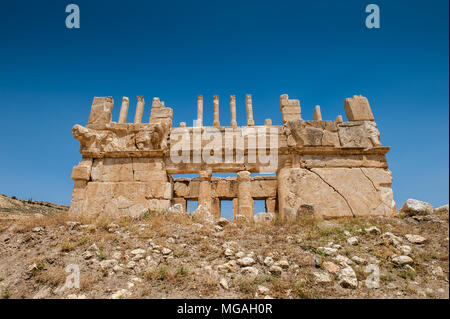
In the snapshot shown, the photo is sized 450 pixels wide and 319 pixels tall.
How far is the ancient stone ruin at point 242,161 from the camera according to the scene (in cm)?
771

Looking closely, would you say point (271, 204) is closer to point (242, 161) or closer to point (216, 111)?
point (242, 161)

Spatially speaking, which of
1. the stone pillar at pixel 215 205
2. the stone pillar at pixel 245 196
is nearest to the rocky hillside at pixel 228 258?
the stone pillar at pixel 245 196

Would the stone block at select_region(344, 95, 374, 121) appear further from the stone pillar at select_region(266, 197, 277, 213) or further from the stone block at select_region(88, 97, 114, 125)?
the stone block at select_region(88, 97, 114, 125)

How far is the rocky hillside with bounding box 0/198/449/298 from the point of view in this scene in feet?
13.0

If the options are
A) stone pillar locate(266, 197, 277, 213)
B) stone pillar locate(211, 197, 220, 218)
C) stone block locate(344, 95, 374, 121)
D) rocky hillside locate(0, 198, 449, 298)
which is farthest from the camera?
stone pillar locate(211, 197, 220, 218)

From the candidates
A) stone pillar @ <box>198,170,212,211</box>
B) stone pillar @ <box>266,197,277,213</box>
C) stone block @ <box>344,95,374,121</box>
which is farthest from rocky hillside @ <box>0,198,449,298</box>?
stone block @ <box>344,95,374,121</box>

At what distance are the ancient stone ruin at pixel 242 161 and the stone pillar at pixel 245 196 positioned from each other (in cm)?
3

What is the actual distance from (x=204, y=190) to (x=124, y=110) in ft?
14.1

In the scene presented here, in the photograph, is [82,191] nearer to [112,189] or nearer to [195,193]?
[112,189]

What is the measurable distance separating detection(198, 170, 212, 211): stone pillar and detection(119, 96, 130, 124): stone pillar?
3592 mm

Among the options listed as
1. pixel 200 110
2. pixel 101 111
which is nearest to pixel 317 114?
pixel 200 110

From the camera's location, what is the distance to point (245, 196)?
796 cm

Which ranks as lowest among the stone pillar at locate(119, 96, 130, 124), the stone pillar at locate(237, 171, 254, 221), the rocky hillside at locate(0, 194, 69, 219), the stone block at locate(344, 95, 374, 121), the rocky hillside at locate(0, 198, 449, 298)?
the rocky hillside at locate(0, 198, 449, 298)
